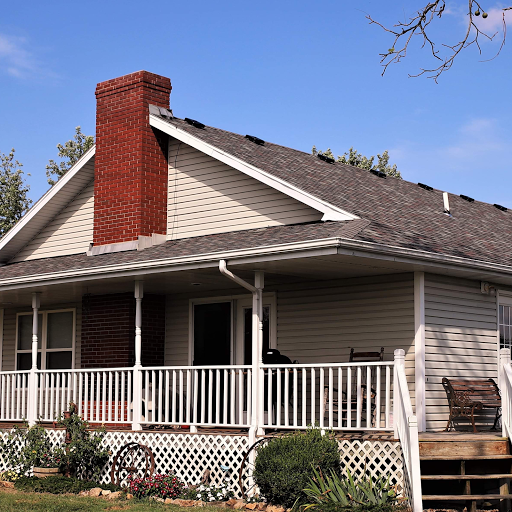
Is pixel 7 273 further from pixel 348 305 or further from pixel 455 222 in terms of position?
pixel 455 222

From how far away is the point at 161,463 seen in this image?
1307 cm

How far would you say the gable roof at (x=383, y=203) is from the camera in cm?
1295

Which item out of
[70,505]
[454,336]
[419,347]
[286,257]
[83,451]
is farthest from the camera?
[83,451]

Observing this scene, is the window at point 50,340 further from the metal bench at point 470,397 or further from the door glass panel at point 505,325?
the door glass panel at point 505,325

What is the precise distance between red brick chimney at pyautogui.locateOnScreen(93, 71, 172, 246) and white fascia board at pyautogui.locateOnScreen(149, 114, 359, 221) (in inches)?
17.2

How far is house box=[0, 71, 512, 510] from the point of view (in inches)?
469

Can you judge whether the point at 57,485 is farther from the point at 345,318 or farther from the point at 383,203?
the point at 383,203

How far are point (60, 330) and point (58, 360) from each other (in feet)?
2.08

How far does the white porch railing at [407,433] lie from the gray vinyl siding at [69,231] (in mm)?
8443

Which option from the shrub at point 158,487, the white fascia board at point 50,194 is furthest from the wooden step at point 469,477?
the white fascia board at point 50,194

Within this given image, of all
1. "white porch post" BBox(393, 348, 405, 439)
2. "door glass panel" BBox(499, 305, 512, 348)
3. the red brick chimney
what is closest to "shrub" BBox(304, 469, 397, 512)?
"white porch post" BBox(393, 348, 405, 439)

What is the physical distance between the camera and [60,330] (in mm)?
17734

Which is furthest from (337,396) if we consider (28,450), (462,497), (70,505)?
(28,450)

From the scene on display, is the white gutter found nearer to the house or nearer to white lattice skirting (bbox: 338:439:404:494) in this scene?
the house
